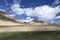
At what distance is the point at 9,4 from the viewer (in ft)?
8.31

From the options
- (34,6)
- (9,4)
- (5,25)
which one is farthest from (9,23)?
(34,6)

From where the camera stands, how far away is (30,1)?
2605 mm

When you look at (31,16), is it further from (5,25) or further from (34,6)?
(5,25)

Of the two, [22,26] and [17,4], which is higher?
[17,4]

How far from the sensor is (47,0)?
8.64 ft

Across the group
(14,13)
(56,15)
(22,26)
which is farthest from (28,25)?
(56,15)

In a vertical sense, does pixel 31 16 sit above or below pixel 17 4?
below

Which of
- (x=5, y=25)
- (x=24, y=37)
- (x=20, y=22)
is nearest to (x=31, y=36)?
(x=24, y=37)

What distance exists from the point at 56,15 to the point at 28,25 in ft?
1.55

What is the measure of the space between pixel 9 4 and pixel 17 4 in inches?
4.7

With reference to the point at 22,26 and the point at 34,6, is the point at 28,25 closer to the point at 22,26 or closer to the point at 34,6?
the point at 22,26

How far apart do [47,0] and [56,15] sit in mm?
274

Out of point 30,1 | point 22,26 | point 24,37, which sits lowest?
point 24,37

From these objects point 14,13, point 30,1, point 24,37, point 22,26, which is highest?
point 30,1
